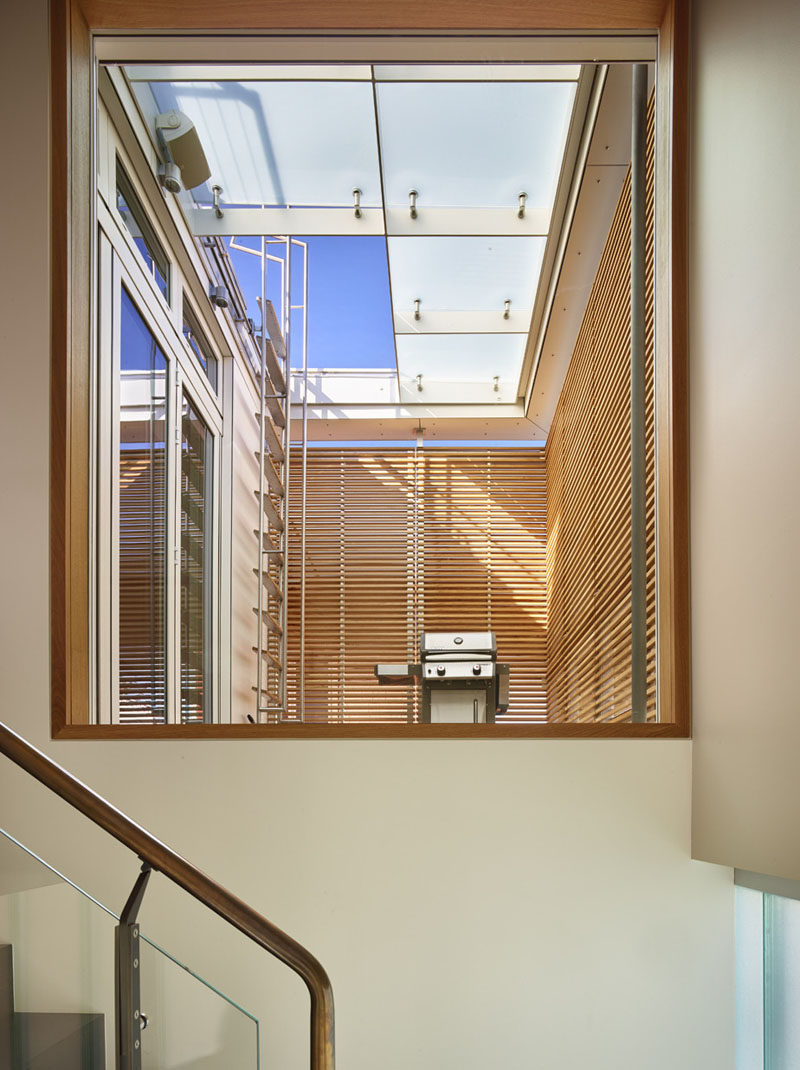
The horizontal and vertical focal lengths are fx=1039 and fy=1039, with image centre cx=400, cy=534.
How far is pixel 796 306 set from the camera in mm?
2270

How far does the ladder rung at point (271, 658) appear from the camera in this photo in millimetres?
3980

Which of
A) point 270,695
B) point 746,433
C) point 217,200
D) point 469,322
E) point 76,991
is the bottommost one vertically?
point 76,991

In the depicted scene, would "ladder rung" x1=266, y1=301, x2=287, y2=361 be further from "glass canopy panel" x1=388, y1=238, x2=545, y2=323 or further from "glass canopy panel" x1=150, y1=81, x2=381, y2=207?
"glass canopy panel" x1=388, y1=238, x2=545, y2=323

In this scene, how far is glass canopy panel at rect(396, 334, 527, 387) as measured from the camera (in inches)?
172

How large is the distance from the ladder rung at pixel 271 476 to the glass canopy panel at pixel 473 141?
113 centimetres

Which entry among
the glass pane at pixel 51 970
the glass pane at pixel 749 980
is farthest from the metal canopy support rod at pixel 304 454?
the glass pane at pixel 51 970

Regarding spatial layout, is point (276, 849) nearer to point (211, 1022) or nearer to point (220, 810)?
point (220, 810)

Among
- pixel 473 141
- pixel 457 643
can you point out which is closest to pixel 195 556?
pixel 457 643

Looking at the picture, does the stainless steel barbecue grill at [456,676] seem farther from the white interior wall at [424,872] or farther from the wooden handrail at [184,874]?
the wooden handrail at [184,874]

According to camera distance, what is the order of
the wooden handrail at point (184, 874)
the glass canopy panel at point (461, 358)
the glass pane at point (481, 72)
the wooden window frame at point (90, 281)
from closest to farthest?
the wooden handrail at point (184, 874) < the wooden window frame at point (90, 281) < the glass pane at point (481, 72) < the glass canopy panel at point (461, 358)

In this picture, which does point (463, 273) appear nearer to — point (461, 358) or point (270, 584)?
point (461, 358)

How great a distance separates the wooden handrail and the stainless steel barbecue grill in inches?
53.8

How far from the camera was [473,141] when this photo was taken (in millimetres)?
3879

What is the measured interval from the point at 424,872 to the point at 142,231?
2.52 metres
